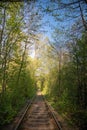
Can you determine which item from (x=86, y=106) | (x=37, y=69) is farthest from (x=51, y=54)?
(x=37, y=69)

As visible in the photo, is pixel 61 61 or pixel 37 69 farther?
pixel 37 69

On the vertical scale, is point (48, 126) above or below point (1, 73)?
below

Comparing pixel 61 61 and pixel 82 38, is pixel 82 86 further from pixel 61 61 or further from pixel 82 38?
pixel 61 61

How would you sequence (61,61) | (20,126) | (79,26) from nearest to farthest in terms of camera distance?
(79,26), (20,126), (61,61)

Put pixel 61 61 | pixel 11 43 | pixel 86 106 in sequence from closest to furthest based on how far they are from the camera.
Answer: pixel 86 106, pixel 11 43, pixel 61 61

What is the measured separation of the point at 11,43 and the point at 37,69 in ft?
144

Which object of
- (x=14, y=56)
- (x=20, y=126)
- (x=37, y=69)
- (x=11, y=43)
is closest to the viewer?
(x=20, y=126)

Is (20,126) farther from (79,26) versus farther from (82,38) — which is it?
(82,38)

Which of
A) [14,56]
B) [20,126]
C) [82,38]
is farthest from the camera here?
[14,56]

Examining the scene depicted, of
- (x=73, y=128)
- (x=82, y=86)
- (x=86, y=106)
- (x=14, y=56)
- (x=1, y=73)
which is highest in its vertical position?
(x=14, y=56)

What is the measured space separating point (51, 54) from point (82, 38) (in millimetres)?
15306

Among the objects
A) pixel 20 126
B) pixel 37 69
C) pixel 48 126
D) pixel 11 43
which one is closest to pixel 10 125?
pixel 20 126

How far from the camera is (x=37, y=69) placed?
61.2m

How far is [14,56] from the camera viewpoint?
19672 mm
